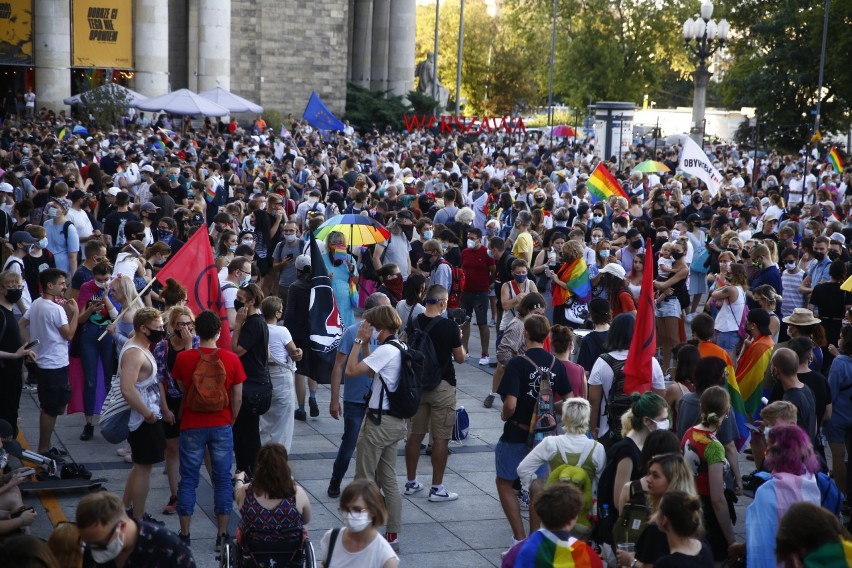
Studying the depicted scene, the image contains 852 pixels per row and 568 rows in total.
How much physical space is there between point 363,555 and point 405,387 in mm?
2611

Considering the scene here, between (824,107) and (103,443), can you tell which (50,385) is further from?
(824,107)

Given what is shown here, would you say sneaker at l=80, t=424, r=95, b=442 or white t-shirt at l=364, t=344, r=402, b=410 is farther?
sneaker at l=80, t=424, r=95, b=442

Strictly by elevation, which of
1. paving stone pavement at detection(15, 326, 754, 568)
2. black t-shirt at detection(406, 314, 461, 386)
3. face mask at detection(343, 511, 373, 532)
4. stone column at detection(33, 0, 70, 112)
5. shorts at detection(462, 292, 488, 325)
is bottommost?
paving stone pavement at detection(15, 326, 754, 568)

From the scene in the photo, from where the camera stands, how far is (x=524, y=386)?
794 cm

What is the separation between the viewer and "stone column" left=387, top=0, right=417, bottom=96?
5491cm

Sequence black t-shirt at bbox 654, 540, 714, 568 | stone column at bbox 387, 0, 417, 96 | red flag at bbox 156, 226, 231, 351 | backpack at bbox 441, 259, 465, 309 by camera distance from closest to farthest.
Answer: black t-shirt at bbox 654, 540, 714, 568 < red flag at bbox 156, 226, 231, 351 < backpack at bbox 441, 259, 465, 309 < stone column at bbox 387, 0, 417, 96

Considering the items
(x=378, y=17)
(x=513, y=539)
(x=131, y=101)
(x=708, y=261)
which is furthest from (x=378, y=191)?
(x=378, y=17)

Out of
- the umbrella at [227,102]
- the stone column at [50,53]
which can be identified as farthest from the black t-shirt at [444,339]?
the stone column at [50,53]

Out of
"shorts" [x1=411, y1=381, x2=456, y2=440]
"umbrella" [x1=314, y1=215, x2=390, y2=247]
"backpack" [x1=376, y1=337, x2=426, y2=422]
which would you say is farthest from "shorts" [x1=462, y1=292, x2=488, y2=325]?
"backpack" [x1=376, y1=337, x2=426, y2=422]

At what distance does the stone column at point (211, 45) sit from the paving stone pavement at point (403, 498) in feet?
111

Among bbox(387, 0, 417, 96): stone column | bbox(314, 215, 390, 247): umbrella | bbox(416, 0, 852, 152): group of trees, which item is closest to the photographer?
bbox(314, 215, 390, 247): umbrella

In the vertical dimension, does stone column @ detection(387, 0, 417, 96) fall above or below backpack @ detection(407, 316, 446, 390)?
above

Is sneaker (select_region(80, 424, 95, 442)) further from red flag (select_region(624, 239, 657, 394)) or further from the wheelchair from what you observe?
red flag (select_region(624, 239, 657, 394))

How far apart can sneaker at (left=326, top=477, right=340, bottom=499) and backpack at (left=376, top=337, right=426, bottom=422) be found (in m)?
1.21
